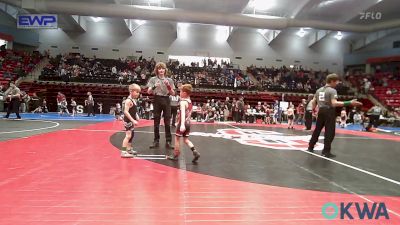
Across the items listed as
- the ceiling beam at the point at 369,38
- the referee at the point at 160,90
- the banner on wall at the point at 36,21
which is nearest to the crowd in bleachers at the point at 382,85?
the ceiling beam at the point at 369,38

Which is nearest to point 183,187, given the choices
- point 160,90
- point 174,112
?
point 160,90

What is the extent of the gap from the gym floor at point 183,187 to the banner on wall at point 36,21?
1472 centimetres

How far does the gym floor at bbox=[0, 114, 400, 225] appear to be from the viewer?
8.76 ft

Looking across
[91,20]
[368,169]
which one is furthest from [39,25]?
→ [368,169]

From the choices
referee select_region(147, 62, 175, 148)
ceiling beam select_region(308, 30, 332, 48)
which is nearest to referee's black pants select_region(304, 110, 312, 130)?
referee select_region(147, 62, 175, 148)

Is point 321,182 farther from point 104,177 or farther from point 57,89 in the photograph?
point 57,89

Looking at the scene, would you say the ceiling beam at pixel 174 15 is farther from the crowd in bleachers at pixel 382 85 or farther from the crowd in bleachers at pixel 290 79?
the crowd in bleachers at pixel 382 85

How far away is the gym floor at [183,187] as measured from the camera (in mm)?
2670

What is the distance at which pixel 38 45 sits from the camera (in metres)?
31.0

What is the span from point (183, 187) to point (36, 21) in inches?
750

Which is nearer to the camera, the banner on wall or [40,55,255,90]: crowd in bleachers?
the banner on wall

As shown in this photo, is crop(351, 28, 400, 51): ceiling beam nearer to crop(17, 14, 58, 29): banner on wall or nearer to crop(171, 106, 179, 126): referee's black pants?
crop(171, 106, 179, 126): referee's black pants

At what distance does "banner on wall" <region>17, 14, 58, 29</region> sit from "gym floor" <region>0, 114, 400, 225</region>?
14717 millimetres

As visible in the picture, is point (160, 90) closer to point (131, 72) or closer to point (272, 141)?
point (272, 141)
